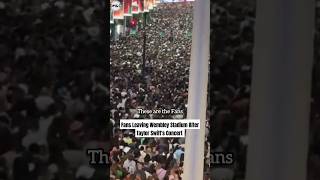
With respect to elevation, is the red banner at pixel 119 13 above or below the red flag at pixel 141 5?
below

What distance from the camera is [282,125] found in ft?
8.48

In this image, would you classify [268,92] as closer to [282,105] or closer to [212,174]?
[282,105]

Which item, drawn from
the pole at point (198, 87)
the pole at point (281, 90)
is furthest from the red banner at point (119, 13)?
the pole at point (281, 90)

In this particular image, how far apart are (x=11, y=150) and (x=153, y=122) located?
57 centimetres

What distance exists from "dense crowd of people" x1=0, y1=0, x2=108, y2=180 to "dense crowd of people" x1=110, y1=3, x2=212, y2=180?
0.23ft

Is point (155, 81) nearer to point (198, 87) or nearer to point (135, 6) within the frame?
point (198, 87)

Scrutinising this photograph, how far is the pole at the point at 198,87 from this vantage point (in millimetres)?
2551

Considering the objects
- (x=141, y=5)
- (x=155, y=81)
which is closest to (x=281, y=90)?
(x=155, y=81)

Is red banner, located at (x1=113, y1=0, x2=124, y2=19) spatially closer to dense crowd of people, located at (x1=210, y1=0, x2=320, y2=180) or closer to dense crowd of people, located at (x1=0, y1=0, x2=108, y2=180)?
dense crowd of people, located at (x1=0, y1=0, x2=108, y2=180)

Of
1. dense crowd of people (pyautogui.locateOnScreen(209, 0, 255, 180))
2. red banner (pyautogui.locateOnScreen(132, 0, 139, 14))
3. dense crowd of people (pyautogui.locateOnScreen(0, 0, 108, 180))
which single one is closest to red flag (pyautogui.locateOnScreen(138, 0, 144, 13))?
red banner (pyautogui.locateOnScreen(132, 0, 139, 14))

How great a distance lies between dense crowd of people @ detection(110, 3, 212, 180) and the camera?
2564mm

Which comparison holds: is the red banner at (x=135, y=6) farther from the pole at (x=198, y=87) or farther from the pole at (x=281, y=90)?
the pole at (x=281, y=90)

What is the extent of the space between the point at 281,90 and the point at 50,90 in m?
0.91

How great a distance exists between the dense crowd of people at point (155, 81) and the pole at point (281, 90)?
0.29 metres
